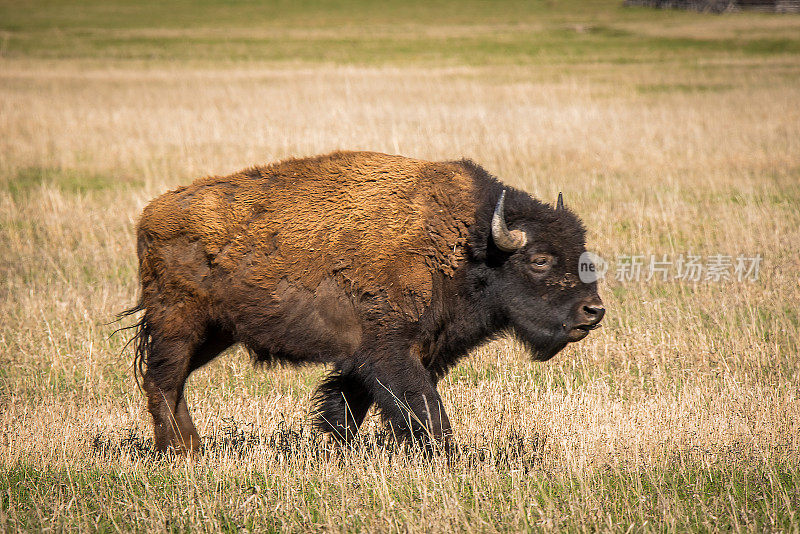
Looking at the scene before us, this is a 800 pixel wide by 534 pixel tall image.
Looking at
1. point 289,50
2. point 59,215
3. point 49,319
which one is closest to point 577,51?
point 289,50

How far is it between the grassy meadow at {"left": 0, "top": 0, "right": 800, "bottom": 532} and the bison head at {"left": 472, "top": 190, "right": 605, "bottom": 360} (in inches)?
31.6

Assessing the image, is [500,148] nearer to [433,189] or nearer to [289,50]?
[433,189]

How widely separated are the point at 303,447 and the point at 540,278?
1.96m

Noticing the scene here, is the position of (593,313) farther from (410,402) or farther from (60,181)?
(60,181)

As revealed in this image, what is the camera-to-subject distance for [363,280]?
5.29 meters

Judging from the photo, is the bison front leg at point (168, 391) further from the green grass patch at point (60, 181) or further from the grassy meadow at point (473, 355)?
the green grass patch at point (60, 181)

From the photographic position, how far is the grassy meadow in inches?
187

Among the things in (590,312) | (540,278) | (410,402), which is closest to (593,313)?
(590,312)

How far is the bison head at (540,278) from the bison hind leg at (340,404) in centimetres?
111

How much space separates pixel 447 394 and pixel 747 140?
1348 centimetres

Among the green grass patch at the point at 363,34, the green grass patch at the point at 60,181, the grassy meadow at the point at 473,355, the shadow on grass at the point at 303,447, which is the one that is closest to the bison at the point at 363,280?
the shadow on grass at the point at 303,447

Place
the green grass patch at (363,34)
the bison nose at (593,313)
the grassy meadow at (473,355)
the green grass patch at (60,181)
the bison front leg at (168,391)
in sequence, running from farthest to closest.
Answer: the green grass patch at (363,34)
the green grass patch at (60,181)
the bison front leg at (168,391)
the bison nose at (593,313)
the grassy meadow at (473,355)

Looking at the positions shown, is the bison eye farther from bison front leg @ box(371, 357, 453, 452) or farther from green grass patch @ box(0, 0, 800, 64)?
green grass patch @ box(0, 0, 800, 64)

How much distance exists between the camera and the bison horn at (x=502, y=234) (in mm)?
5156
